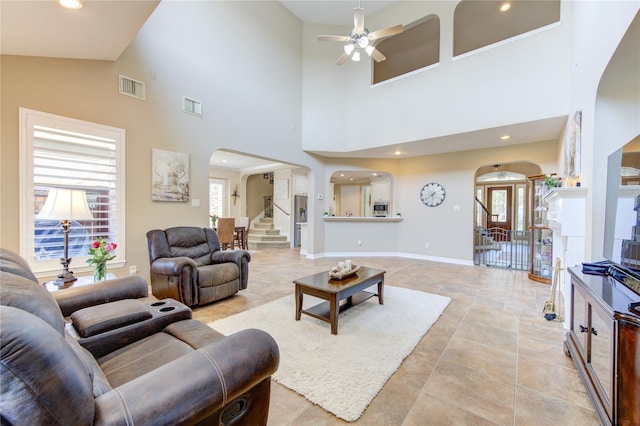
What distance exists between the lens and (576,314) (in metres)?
2.11

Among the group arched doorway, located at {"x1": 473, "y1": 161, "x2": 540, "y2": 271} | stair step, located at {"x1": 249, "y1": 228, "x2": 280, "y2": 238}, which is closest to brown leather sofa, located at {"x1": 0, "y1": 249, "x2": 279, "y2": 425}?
stair step, located at {"x1": 249, "y1": 228, "x2": 280, "y2": 238}

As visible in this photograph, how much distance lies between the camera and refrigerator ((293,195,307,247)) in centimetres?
884

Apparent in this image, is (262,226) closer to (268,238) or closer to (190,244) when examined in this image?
(268,238)

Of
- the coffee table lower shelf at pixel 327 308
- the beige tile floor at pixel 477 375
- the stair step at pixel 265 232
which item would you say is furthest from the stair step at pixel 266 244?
the coffee table lower shelf at pixel 327 308

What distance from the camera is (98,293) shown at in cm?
188

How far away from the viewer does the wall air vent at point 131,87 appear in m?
3.52

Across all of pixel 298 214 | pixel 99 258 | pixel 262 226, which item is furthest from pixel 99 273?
pixel 262 226

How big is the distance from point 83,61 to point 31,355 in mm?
3911

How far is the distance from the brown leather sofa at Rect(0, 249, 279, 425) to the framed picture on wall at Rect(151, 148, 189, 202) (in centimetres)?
246

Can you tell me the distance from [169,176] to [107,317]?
2.92 meters

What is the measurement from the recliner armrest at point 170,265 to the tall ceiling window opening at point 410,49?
6314 mm

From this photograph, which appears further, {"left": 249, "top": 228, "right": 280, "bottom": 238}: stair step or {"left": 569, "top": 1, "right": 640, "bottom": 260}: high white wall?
{"left": 249, "top": 228, "right": 280, "bottom": 238}: stair step

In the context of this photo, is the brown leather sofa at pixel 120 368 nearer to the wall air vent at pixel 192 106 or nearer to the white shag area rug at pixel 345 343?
the white shag area rug at pixel 345 343

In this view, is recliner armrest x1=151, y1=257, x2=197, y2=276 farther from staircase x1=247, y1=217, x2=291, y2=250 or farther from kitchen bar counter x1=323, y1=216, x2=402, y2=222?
staircase x1=247, y1=217, x2=291, y2=250
